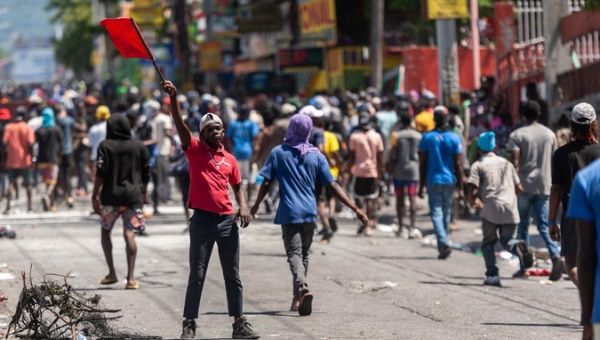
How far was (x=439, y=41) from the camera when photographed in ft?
76.2

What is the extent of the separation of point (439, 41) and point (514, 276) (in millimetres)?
9100

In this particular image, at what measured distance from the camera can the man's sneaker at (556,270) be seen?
539 inches

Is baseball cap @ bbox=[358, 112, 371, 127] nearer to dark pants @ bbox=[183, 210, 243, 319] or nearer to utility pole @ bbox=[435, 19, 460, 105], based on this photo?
utility pole @ bbox=[435, 19, 460, 105]

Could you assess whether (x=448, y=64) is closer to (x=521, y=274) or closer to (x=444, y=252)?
(x=444, y=252)

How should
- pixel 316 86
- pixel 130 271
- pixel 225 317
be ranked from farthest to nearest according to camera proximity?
pixel 316 86 < pixel 130 271 < pixel 225 317

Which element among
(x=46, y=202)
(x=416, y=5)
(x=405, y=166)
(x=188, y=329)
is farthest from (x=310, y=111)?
(x=416, y=5)

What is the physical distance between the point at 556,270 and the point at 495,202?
2.85ft

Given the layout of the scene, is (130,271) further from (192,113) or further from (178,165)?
(192,113)

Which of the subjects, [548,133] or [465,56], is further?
[465,56]

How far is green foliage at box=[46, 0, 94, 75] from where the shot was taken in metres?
122

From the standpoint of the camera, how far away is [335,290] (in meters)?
13.4

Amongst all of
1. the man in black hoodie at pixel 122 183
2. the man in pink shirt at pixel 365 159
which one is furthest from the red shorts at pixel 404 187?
the man in black hoodie at pixel 122 183

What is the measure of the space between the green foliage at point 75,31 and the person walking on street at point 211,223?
320 feet

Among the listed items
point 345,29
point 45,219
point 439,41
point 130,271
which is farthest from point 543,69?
point 345,29
